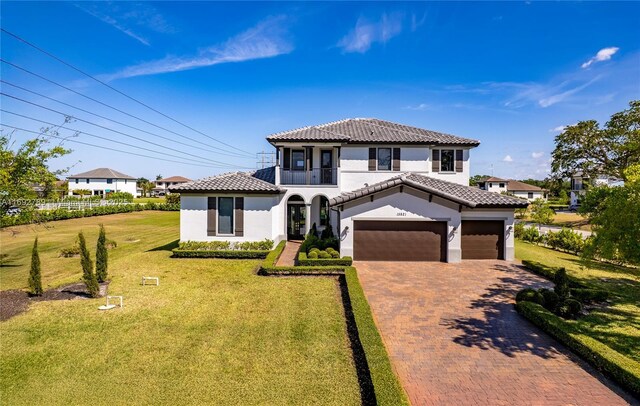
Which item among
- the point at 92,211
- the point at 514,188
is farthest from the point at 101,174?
the point at 514,188

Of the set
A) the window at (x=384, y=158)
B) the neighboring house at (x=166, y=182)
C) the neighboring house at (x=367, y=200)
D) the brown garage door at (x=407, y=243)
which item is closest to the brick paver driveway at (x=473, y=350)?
the brown garage door at (x=407, y=243)

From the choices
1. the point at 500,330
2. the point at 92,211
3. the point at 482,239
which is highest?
the point at 92,211

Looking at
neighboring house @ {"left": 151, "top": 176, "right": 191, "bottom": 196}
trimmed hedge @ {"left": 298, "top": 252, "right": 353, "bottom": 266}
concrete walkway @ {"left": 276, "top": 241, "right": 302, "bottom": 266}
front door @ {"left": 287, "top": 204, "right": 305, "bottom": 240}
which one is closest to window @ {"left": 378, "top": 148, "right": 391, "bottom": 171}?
front door @ {"left": 287, "top": 204, "right": 305, "bottom": 240}

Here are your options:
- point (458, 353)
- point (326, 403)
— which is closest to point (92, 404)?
point (326, 403)

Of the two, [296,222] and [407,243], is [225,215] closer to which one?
[296,222]

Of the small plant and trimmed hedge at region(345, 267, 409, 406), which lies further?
the small plant

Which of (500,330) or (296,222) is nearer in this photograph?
(500,330)

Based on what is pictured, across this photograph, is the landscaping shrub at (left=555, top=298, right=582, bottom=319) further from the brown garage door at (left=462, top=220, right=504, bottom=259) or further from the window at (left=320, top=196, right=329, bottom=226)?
the window at (left=320, top=196, right=329, bottom=226)

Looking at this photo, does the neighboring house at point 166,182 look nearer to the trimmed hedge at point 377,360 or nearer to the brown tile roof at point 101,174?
the brown tile roof at point 101,174
